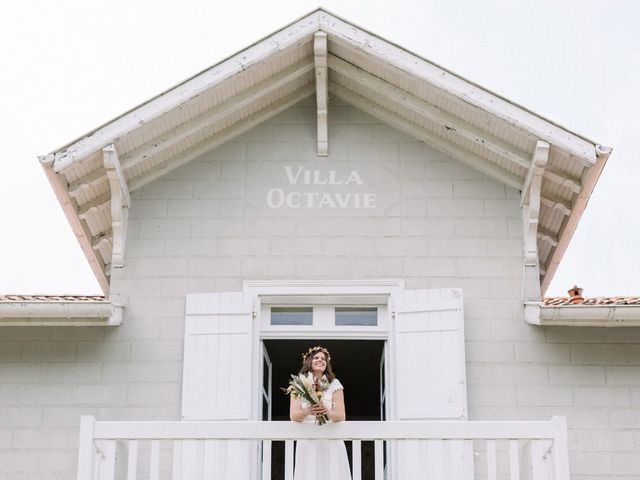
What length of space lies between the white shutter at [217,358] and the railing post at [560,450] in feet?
9.33

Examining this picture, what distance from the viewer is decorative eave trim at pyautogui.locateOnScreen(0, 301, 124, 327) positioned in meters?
9.78

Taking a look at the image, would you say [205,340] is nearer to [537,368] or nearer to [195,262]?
[195,262]

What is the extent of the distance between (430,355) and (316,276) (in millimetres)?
1287

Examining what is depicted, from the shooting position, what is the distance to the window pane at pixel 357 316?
1032cm

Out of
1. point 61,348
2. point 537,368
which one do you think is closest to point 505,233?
point 537,368

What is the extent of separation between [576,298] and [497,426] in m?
2.33

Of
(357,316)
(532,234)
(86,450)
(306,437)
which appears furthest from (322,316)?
(86,450)

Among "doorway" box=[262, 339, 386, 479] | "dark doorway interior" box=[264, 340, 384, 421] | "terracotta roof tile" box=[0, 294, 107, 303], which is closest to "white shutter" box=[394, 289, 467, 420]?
"doorway" box=[262, 339, 386, 479]

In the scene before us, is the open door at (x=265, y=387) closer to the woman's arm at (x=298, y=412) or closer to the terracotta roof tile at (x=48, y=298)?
the terracotta roof tile at (x=48, y=298)

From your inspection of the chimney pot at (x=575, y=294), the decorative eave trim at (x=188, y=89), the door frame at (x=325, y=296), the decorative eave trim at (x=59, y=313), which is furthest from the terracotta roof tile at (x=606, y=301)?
the decorative eave trim at (x=59, y=313)

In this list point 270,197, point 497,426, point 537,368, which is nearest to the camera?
point 497,426

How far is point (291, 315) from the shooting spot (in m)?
10.4

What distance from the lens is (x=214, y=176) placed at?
10.8 meters

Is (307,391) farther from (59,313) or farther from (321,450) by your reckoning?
(59,313)
